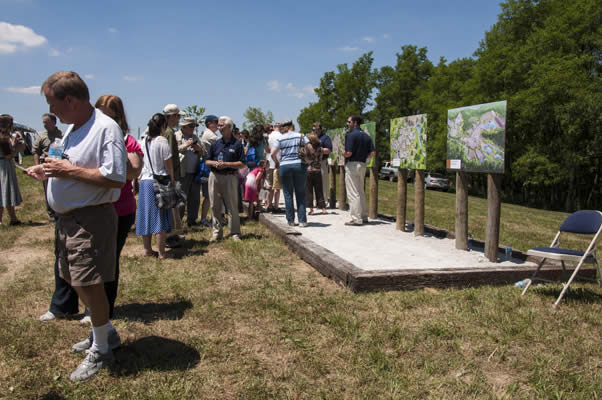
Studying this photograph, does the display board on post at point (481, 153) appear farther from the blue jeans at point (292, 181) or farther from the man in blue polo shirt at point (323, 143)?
the man in blue polo shirt at point (323, 143)

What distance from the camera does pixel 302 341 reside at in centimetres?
359

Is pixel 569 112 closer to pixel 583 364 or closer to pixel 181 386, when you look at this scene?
pixel 583 364

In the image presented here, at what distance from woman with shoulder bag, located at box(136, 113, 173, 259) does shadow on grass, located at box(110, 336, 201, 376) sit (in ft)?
8.19

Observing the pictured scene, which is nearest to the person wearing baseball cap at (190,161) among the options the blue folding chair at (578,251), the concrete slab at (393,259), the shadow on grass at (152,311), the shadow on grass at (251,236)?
the shadow on grass at (251,236)

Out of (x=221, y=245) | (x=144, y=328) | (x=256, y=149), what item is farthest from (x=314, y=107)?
(x=144, y=328)

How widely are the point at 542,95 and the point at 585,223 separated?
26566 millimetres

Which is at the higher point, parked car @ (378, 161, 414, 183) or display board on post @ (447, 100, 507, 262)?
display board on post @ (447, 100, 507, 262)

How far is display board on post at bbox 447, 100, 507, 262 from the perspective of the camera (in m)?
5.84

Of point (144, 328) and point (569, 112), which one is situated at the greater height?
point (569, 112)

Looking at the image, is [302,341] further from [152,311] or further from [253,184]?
[253,184]

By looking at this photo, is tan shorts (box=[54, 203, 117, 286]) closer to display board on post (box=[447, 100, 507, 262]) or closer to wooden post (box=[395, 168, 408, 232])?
display board on post (box=[447, 100, 507, 262])

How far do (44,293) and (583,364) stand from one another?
4898 millimetres

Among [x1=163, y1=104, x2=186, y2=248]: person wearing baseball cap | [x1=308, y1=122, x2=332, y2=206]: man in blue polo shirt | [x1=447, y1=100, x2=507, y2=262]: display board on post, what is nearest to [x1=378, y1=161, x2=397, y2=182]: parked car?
[x1=308, y1=122, x2=332, y2=206]: man in blue polo shirt

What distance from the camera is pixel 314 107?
49.1 m
